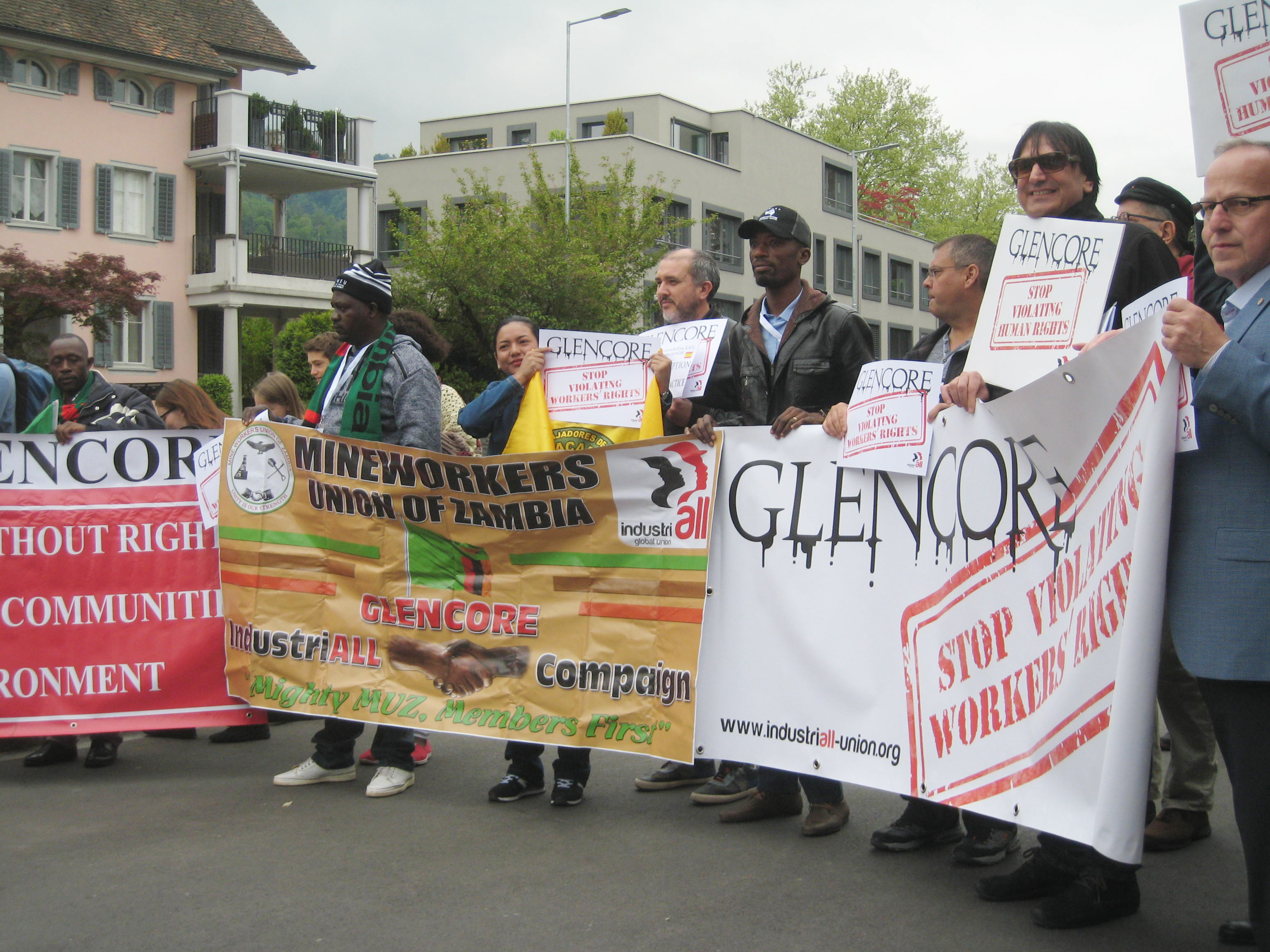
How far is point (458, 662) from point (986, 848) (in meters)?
2.30

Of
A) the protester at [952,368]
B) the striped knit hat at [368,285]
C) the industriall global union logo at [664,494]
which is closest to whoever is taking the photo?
the protester at [952,368]

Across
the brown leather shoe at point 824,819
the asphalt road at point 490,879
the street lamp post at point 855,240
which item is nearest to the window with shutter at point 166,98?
the street lamp post at point 855,240

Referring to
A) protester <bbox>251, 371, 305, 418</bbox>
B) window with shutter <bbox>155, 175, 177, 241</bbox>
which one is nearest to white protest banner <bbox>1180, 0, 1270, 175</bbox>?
protester <bbox>251, 371, 305, 418</bbox>

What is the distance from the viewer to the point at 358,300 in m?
5.66

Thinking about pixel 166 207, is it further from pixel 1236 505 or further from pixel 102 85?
pixel 1236 505

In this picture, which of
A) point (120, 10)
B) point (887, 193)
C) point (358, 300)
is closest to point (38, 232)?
point (120, 10)

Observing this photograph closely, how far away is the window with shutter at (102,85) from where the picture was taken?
32.3 meters

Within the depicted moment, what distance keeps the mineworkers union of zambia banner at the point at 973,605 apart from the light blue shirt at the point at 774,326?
0.60 meters

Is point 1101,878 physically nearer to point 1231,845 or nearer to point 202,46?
point 1231,845

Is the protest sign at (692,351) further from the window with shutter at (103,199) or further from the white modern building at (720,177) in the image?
the white modern building at (720,177)

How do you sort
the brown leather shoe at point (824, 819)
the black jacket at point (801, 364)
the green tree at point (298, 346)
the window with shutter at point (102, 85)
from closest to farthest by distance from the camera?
the brown leather shoe at point (824, 819) → the black jacket at point (801, 364) → the green tree at point (298, 346) → the window with shutter at point (102, 85)

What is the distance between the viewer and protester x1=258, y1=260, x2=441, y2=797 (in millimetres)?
5582

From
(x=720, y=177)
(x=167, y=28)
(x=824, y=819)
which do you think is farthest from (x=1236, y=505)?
(x=720, y=177)

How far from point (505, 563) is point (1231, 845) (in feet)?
9.96
